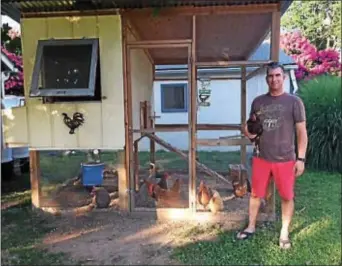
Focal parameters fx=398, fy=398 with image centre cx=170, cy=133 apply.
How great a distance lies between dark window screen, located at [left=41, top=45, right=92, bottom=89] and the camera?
391 cm

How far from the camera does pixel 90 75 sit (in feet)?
12.5

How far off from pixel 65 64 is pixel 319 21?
11.7 meters

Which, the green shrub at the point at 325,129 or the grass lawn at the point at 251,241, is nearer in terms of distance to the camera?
the grass lawn at the point at 251,241

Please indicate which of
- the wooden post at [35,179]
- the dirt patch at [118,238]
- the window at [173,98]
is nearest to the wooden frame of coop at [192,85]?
the dirt patch at [118,238]

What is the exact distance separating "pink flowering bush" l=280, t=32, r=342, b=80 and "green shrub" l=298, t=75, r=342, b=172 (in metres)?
3.97

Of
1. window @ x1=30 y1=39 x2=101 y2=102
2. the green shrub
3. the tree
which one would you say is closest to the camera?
window @ x1=30 y1=39 x2=101 y2=102

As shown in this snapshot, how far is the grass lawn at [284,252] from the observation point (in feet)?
10.6

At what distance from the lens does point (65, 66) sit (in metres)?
3.95

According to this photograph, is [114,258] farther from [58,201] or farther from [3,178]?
[3,178]

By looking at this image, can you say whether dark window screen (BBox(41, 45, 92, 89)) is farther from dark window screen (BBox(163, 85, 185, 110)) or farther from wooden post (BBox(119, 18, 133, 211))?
dark window screen (BBox(163, 85, 185, 110))

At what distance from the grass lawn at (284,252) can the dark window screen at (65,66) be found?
1.91 m

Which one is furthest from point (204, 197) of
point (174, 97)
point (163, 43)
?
point (174, 97)

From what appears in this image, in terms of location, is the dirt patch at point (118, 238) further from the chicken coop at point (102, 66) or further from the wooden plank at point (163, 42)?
the wooden plank at point (163, 42)

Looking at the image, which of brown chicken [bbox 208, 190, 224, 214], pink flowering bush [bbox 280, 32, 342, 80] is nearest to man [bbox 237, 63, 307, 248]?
brown chicken [bbox 208, 190, 224, 214]
